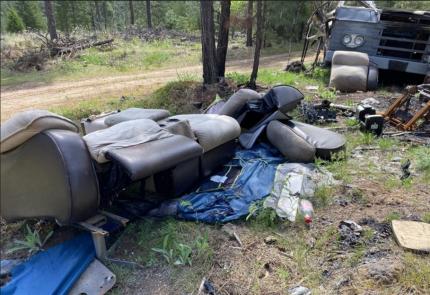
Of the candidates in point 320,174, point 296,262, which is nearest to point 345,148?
point 320,174

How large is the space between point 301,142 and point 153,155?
1.94m

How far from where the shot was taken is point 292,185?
142 inches

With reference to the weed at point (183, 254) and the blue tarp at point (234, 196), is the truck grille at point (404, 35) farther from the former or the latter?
the weed at point (183, 254)

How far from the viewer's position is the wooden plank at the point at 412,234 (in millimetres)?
2680

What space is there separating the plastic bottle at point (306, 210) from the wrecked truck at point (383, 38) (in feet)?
15.9

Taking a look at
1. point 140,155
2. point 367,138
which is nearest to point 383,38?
point 367,138

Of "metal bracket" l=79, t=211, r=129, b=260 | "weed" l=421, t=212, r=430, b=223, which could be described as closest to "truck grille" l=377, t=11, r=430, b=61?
"weed" l=421, t=212, r=430, b=223

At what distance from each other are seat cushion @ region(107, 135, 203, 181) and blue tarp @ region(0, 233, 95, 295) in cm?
84

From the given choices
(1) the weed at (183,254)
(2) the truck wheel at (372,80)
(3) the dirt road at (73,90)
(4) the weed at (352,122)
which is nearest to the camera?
(1) the weed at (183,254)

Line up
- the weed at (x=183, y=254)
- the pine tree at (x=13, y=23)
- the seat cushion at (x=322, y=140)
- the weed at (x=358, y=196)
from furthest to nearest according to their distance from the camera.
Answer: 1. the pine tree at (x=13, y=23)
2. the seat cushion at (x=322, y=140)
3. the weed at (x=358, y=196)
4. the weed at (x=183, y=254)

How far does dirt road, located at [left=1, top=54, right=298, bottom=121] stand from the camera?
828 cm

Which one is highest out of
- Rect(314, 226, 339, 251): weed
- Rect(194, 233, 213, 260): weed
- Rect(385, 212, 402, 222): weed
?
Rect(385, 212, 402, 222): weed

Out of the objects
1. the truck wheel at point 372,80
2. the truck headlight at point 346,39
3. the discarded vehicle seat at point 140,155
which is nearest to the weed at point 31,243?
the discarded vehicle seat at point 140,155

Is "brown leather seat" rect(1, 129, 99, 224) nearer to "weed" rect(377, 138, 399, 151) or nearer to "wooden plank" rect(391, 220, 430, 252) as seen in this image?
"wooden plank" rect(391, 220, 430, 252)
